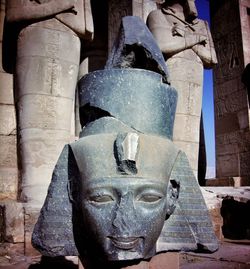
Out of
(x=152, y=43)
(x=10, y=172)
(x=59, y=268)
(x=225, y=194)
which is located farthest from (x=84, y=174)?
(x=225, y=194)

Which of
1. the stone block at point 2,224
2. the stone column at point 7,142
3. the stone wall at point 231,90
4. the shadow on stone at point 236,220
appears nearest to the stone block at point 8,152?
the stone column at point 7,142

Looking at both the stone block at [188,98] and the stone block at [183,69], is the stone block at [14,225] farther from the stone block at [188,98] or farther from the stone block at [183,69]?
the stone block at [183,69]

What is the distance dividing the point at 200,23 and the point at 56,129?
2.35 metres

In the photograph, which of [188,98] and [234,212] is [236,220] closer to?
[234,212]

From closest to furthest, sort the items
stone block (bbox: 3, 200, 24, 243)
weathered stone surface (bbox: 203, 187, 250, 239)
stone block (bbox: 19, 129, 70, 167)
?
1. stone block (bbox: 3, 200, 24, 243)
2. stone block (bbox: 19, 129, 70, 167)
3. weathered stone surface (bbox: 203, 187, 250, 239)

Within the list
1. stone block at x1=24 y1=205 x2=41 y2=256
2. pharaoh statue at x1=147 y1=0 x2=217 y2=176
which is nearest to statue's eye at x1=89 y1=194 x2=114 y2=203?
stone block at x1=24 y1=205 x2=41 y2=256

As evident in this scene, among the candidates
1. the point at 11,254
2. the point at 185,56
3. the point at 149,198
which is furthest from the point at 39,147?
the point at 185,56

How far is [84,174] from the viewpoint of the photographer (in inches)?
72.2

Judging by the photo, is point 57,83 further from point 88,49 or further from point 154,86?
point 154,86

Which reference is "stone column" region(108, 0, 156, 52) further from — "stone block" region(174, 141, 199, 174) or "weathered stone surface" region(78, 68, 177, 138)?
"weathered stone surface" region(78, 68, 177, 138)

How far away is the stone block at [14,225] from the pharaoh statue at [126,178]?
1.06m

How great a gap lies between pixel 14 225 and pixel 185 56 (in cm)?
270

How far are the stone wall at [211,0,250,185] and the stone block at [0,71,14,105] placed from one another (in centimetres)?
398

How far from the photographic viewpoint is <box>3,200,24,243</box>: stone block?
301 cm
